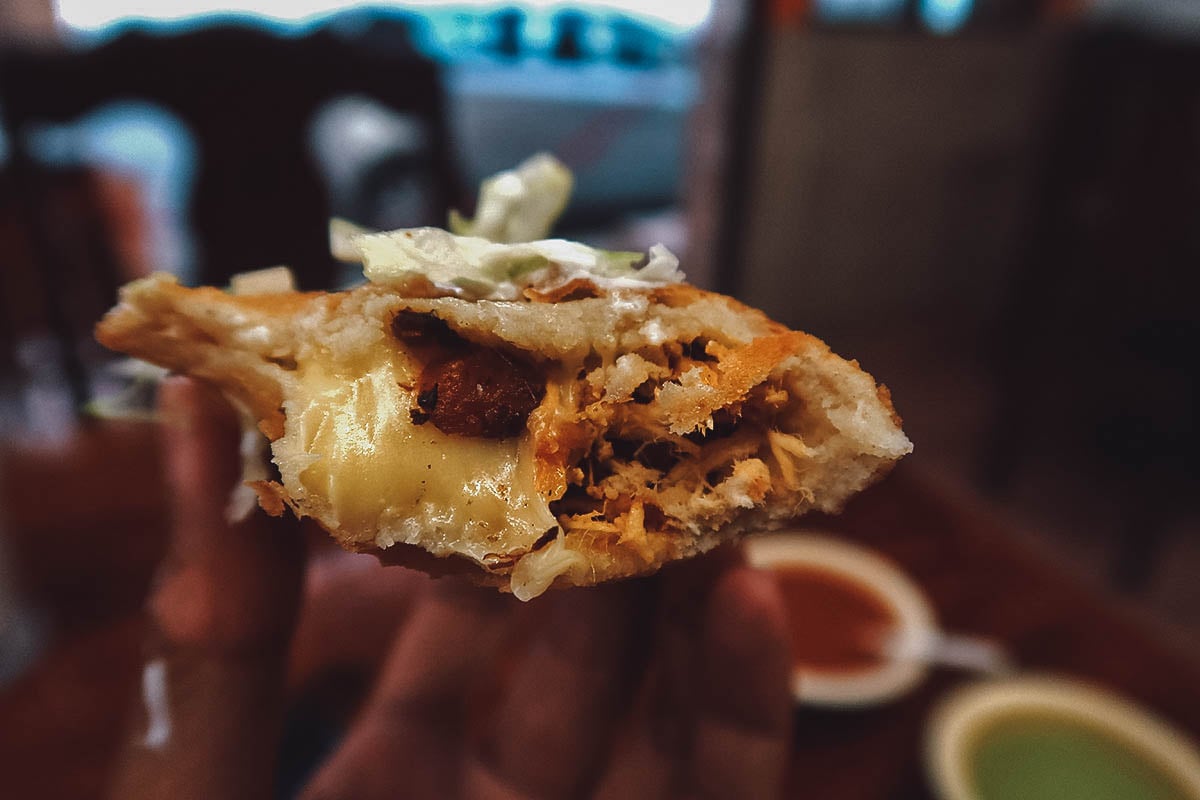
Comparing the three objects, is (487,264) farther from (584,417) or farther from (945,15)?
(945,15)

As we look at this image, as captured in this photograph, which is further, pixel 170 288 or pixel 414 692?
pixel 414 692

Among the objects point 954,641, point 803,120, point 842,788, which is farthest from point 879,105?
point 842,788

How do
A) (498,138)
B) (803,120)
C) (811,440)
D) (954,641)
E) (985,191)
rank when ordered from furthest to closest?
(498,138) < (985,191) < (803,120) < (954,641) < (811,440)

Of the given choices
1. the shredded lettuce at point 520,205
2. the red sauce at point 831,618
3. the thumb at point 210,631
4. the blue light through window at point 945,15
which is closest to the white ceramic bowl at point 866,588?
the red sauce at point 831,618

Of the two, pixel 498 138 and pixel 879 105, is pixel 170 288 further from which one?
pixel 498 138

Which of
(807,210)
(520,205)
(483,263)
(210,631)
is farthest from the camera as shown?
(807,210)

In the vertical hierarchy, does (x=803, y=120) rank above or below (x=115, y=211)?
above

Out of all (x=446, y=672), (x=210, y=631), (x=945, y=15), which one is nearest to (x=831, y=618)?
(x=446, y=672)
